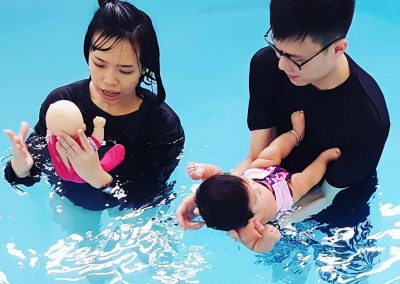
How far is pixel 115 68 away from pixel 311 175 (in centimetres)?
63

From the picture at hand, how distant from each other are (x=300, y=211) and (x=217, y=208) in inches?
15.8

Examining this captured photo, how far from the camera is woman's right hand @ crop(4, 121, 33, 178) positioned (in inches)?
69.8

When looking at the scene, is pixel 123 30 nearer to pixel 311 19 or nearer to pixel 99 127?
pixel 99 127

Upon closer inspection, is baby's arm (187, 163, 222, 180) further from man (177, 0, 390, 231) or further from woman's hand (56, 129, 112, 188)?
woman's hand (56, 129, 112, 188)

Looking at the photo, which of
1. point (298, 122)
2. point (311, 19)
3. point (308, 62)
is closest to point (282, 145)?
point (298, 122)

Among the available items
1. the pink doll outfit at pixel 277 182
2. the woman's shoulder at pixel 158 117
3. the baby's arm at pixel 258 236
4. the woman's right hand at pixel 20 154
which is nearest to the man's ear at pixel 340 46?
the pink doll outfit at pixel 277 182

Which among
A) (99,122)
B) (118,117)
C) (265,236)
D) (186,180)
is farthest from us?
(186,180)

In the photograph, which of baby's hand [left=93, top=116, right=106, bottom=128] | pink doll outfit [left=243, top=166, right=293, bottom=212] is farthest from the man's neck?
baby's hand [left=93, top=116, right=106, bottom=128]

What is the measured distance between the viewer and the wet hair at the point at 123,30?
70.7 inches

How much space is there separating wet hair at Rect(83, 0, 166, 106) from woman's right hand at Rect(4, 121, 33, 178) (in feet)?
1.02

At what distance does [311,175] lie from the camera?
5.85ft

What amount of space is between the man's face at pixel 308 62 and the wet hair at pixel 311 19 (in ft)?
0.06

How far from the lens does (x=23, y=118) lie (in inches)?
113

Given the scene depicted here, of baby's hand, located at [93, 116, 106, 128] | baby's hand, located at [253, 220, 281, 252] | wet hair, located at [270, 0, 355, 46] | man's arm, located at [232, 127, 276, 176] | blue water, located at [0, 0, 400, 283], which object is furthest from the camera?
blue water, located at [0, 0, 400, 283]
